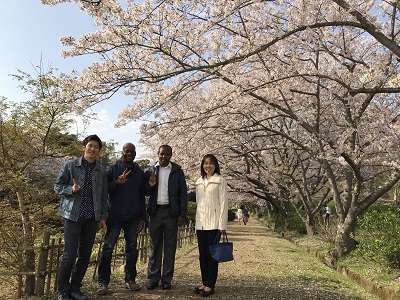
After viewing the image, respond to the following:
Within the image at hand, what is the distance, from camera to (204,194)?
4316mm

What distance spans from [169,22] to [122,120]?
317 cm

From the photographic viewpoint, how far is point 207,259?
4281 millimetres

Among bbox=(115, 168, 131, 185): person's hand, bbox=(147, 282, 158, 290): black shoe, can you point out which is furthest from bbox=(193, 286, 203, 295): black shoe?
bbox=(115, 168, 131, 185): person's hand

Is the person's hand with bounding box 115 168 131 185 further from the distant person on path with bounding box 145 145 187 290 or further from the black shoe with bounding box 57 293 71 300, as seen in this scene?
the black shoe with bounding box 57 293 71 300

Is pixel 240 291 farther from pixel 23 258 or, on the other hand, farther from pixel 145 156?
pixel 145 156

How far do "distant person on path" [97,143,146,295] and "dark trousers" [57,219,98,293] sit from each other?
36 cm

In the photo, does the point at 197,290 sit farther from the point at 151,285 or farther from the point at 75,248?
the point at 75,248

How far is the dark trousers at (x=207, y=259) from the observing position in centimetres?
417

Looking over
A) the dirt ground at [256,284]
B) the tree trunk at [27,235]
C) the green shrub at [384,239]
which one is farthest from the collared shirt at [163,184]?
the green shrub at [384,239]

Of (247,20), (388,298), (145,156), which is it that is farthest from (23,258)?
(145,156)

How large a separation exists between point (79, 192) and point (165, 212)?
1163mm

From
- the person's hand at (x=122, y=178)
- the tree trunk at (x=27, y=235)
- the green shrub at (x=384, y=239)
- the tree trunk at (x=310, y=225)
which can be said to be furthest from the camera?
the tree trunk at (x=310, y=225)

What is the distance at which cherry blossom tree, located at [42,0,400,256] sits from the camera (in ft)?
15.9

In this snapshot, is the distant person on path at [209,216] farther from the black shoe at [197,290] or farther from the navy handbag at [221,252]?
the navy handbag at [221,252]
